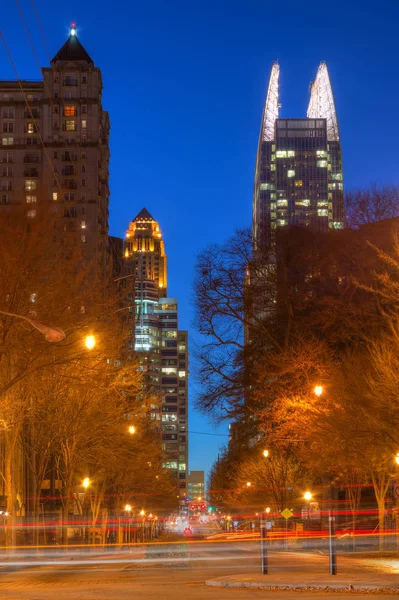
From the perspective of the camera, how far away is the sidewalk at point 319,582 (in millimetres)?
17750

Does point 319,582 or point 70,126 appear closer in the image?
point 319,582

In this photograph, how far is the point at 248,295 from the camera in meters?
45.5

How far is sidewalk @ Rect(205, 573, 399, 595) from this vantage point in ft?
58.2

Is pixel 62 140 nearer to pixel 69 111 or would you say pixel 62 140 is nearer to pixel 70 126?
pixel 70 126

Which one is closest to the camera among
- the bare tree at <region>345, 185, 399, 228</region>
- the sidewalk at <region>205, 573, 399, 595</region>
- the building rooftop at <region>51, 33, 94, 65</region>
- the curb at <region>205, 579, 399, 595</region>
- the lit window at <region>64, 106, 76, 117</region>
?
the curb at <region>205, 579, 399, 595</region>

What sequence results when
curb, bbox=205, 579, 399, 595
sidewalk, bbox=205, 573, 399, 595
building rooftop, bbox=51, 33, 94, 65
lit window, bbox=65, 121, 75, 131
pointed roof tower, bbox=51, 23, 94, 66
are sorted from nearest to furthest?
curb, bbox=205, 579, 399, 595
sidewalk, bbox=205, 573, 399, 595
lit window, bbox=65, 121, 75, 131
pointed roof tower, bbox=51, 23, 94, 66
building rooftop, bbox=51, 33, 94, 65

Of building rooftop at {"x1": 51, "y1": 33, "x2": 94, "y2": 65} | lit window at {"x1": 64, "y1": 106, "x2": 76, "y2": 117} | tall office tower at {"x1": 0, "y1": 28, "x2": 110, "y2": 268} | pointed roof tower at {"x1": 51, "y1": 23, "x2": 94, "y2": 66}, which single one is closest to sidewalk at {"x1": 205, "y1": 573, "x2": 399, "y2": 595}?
tall office tower at {"x1": 0, "y1": 28, "x2": 110, "y2": 268}

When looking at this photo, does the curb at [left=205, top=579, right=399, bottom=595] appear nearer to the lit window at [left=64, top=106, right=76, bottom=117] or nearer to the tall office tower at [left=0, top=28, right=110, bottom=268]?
the tall office tower at [left=0, top=28, right=110, bottom=268]

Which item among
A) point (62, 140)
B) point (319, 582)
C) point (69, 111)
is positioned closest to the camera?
point (319, 582)

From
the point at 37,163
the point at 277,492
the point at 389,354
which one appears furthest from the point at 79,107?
the point at 389,354

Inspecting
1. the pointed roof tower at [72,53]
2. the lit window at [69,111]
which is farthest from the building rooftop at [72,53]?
the lit window at [69,111]

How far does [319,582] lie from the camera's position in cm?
1867

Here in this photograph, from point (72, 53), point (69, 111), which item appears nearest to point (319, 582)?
point (69, 111)

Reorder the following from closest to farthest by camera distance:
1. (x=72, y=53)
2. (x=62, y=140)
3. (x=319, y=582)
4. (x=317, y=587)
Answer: (x=317, y=587), (x=319, y=582), (x=62, y=140), (x=72, y=53)
